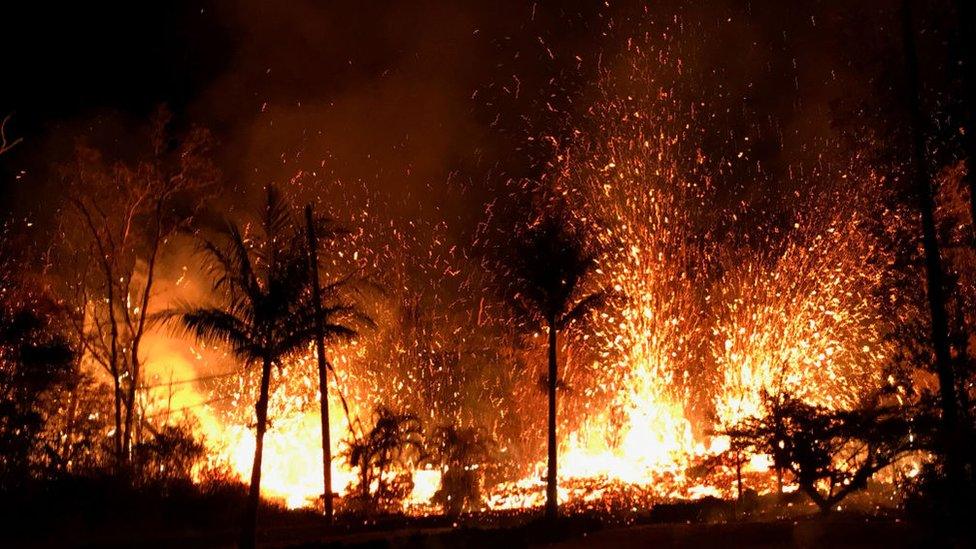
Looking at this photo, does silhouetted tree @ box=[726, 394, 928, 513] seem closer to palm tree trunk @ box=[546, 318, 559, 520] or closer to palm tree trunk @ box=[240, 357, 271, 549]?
palm tree trunk @ box=[546, 318, 559, 520]

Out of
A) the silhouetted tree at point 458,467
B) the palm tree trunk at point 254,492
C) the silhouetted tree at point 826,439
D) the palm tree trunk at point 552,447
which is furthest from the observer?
the silhouetted tree at point 458,467

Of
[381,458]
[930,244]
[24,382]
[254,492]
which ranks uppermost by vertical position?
[930,244]

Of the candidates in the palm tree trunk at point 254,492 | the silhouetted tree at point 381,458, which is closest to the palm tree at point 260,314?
the palm tree trunk at point 254,492

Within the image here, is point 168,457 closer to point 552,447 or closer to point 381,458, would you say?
point 381,458

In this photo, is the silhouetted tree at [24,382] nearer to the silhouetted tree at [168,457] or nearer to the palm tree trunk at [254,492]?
the silhouetted tree at [168,457]

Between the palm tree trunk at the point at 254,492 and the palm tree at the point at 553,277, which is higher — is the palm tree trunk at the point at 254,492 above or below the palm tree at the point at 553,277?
below

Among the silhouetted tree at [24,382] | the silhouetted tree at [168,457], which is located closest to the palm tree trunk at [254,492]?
the silhouetted tree at [168,457]

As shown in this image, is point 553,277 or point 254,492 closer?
point 254,492

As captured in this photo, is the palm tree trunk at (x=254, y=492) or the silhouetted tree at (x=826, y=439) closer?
the palm tree trunk at (x=254, y=492)

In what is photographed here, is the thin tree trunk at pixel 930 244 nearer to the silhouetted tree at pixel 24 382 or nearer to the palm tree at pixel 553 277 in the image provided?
the palm tree at pixel 553 277

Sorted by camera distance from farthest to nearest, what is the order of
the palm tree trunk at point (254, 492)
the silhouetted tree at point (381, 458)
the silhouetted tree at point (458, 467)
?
the silhouetted tree at point (458, 467)
the silhouetted tree at point (381, 458)
the palm tree trunk at point (254, 492)

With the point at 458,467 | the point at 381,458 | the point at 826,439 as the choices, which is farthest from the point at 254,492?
the point at 458,467

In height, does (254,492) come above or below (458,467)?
below

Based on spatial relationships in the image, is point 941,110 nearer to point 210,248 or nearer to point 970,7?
point 970,7
